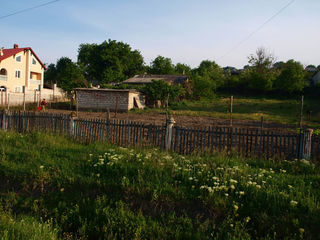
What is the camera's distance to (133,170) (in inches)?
201

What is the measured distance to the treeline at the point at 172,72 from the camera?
37.9 m

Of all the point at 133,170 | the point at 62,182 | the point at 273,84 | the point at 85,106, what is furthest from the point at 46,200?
the point at 273,84

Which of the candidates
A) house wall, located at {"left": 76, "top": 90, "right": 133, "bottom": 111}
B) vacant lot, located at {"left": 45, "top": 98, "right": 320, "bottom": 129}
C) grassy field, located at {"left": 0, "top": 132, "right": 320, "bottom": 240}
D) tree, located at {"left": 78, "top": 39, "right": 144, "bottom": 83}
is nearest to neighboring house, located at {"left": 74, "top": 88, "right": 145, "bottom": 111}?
house wall, located at {"left": 76, "top": 90, "right": 133, "bottom": 111}

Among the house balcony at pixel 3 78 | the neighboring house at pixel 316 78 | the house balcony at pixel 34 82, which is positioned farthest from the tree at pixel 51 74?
the neighboring house at pixel 316 78

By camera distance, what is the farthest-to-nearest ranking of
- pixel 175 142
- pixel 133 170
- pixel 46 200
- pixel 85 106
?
pixel 85 106 → pixel 175 142 → pixel 133 170 → pixel 46 200

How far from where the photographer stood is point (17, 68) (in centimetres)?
3706

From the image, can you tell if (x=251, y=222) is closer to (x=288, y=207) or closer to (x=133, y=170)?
(x=288, y=207)

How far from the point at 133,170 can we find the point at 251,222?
2501mm

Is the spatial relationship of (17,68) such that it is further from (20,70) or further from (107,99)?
(107,99)

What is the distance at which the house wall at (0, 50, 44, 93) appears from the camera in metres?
35.2

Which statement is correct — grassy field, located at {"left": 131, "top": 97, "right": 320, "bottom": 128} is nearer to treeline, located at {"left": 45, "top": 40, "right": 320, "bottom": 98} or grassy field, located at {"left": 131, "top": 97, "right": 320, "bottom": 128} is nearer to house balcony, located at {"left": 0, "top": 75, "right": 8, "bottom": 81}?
treeline, located at {"left": 45, "top": 40, "right": 320, "bottom": 98}

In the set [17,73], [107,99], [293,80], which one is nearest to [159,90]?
[107,99]

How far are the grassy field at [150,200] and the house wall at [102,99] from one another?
20395 mm

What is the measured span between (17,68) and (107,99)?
19532mm
